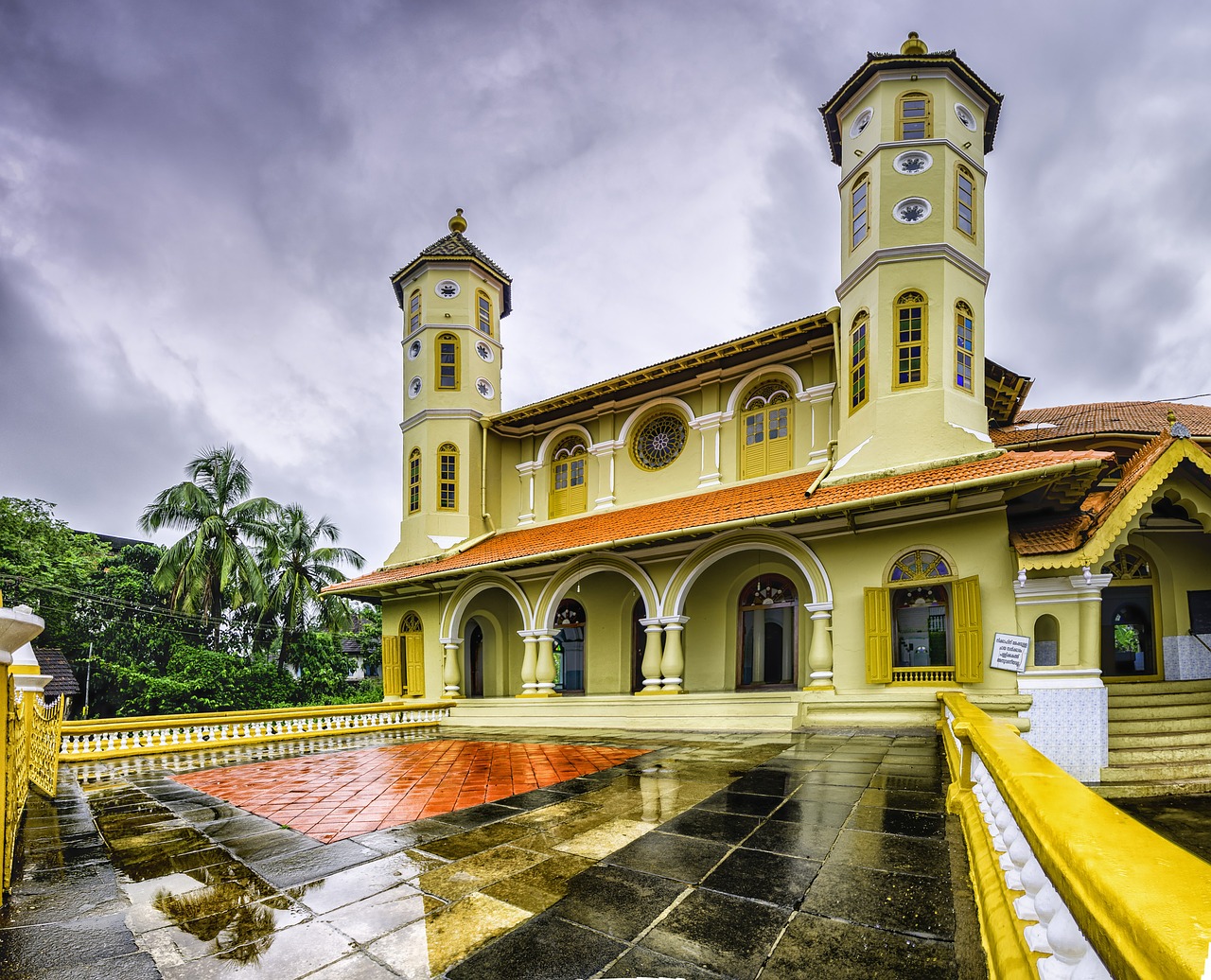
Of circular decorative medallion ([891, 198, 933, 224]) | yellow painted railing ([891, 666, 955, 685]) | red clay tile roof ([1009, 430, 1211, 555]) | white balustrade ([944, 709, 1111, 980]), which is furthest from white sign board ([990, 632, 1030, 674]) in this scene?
white balustrade ([944, 709, 1111, 980])

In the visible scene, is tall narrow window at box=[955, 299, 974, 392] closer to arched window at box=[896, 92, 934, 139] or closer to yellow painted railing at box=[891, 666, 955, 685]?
arched window at box=[896, 92, 934, 139]

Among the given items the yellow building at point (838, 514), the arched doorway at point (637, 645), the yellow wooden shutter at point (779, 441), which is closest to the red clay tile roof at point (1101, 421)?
the yellow building at point (838, 514)

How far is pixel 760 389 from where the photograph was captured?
13641mm

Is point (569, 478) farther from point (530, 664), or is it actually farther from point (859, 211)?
point (859, 211)

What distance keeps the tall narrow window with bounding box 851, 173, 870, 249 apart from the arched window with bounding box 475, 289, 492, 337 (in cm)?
988

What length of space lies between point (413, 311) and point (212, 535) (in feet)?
37.2

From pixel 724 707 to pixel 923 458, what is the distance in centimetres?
499

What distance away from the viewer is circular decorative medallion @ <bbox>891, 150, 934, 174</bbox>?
11336 mm

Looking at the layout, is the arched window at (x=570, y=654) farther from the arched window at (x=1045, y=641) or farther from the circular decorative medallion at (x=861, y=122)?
the circular decorative medallion at (x=861, y=122)

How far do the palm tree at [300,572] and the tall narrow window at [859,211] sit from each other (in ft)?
67.0

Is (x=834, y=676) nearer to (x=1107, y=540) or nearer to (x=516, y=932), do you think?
(x=1107, y=540)

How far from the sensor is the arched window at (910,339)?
1073cm

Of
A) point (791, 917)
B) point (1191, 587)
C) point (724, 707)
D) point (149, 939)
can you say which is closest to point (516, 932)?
point (791, 917)

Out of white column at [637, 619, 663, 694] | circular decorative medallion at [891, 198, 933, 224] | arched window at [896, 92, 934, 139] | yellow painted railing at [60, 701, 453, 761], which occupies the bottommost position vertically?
yellow painted railing at [60, 701, 453, 761]
